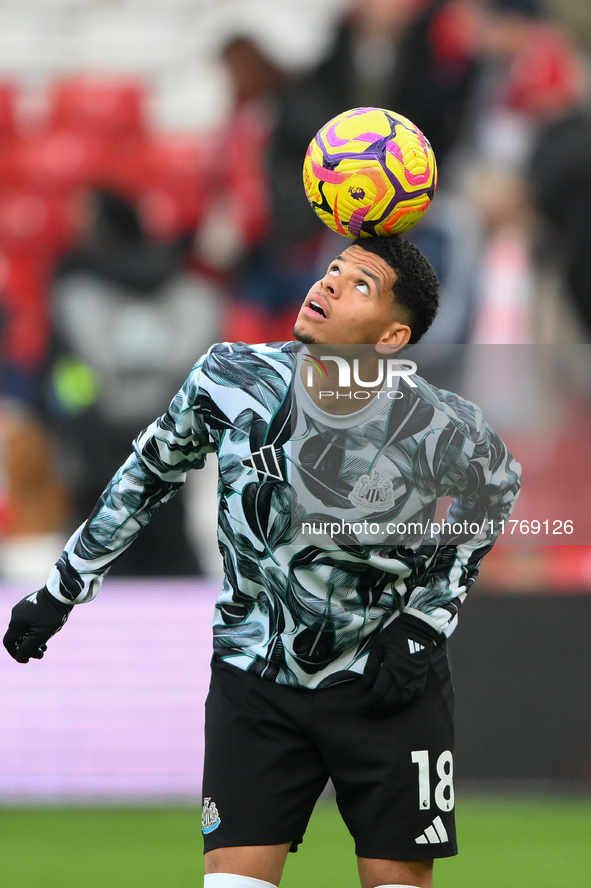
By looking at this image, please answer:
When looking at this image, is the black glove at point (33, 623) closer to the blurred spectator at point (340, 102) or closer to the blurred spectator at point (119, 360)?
the blurred spectator at point (119, 360)

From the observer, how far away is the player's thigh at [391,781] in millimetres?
2654

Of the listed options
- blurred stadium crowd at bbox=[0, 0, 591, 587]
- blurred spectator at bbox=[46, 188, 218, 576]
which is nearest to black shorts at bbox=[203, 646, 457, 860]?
blurred stadium crowd at bbox=[0, 0, 591, 587]

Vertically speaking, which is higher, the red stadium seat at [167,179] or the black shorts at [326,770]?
the red stadium seat at [167,179]

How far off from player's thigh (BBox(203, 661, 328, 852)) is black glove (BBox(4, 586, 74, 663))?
0.43 meters

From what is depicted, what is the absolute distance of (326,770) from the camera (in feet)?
8.97

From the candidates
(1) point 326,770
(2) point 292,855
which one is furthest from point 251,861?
(2) point 292,855

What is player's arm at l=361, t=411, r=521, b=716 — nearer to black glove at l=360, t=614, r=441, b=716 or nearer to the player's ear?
black glove at l=360, t=614, r=441, b=716

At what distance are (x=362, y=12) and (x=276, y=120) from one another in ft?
3.11

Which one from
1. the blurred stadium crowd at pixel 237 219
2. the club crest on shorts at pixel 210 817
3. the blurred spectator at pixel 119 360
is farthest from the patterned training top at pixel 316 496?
the blurred spectator at pixel 119 360

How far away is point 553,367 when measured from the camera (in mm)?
7418

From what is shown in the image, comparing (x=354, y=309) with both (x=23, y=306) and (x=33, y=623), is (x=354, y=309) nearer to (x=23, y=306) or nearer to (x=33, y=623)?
(x=33, y=623)

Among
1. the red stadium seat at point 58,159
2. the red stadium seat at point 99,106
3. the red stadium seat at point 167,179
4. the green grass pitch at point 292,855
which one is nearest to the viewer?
the green grass pitch at point 292,855

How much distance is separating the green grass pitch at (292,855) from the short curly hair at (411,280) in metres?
2.73

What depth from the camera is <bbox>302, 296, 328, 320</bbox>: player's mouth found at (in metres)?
2.66
